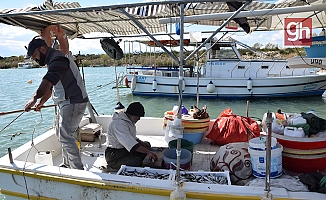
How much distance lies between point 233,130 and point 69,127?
246cm

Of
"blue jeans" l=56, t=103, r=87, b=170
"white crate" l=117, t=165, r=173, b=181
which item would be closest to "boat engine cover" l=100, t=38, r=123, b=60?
"blue jeans" l=56, t=103, r=87, b=170

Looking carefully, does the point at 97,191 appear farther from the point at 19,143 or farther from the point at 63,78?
the point at 19,143

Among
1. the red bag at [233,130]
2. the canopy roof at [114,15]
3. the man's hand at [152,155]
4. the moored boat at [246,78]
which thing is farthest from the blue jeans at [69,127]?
the moored boat at [246,78]

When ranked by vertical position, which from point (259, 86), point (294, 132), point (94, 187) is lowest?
point (94, 187)

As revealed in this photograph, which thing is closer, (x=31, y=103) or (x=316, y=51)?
(x=31, y=103)

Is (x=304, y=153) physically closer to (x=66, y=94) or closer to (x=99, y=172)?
(x=99, y=172)

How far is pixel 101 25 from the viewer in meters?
4.67

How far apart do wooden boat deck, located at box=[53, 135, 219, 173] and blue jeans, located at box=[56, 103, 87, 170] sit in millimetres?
415

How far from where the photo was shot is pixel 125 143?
10.3ft

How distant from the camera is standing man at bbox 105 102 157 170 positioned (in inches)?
124

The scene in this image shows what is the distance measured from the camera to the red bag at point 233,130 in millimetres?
4031

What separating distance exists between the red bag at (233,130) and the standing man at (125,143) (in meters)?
1.34

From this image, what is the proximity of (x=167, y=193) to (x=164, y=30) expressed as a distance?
142 inches

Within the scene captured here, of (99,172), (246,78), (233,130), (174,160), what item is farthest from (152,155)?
(246,78)
